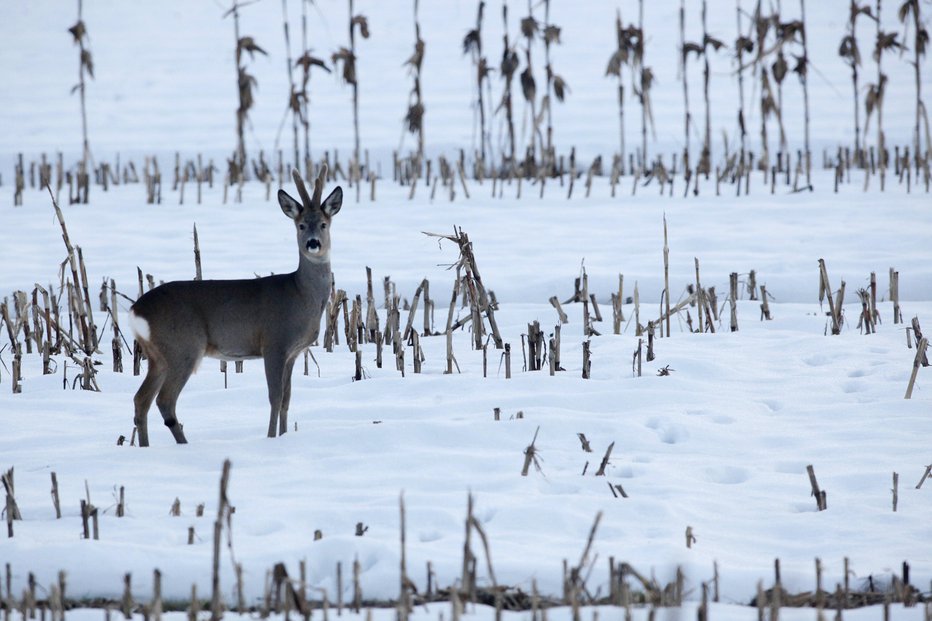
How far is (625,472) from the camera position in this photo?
568cm

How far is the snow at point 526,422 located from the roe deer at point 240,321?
0.34 m

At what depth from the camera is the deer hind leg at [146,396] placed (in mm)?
6398

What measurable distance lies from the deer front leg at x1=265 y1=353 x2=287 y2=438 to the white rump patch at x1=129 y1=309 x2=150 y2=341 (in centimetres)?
70

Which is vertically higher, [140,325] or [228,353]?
[140,325]

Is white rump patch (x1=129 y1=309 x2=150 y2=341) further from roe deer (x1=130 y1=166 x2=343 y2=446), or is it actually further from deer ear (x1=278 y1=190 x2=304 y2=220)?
deer ear (x1=278 y1=190 x2=304 y2=220)

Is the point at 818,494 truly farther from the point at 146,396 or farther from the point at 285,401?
the point at 146,396

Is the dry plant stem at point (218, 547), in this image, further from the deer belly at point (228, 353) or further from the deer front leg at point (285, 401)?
the deer belly at point (228, 353)

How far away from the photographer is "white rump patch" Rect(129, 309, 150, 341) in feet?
21.0

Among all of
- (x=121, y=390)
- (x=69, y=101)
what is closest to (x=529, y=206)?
(x=121, y=390)

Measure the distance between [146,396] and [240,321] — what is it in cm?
69

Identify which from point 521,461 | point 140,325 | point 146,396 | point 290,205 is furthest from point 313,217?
point 521,461

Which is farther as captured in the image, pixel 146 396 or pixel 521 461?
pixel 146 396

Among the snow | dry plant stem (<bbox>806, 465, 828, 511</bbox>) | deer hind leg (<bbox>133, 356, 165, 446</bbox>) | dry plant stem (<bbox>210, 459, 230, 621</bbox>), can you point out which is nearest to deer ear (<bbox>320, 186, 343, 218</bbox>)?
the snow

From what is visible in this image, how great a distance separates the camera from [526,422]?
646 cm
